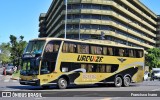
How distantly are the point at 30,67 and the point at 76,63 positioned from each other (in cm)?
366

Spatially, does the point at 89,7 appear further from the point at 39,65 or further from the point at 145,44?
the point at 39,65

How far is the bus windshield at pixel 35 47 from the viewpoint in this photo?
25219 mm

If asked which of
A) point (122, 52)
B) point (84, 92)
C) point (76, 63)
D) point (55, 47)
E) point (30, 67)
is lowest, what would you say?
point (84, 92)

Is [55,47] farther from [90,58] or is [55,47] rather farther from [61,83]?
[90,58]

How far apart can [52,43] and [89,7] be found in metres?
60.3

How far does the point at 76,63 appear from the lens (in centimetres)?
2719

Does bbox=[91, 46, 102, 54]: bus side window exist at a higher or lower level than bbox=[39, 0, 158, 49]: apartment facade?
lower

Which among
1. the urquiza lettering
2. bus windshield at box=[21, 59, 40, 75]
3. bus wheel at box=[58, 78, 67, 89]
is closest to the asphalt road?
bus wheel at box=[58, 78, 67, 89]

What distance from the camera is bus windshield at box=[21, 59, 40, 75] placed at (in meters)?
24.9

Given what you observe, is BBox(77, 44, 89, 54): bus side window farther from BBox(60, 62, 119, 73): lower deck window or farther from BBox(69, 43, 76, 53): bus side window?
BBox(60, 62, 119, 73): lower deck window

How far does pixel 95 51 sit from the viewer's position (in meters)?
28.7

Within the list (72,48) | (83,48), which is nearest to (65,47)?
(72,48)

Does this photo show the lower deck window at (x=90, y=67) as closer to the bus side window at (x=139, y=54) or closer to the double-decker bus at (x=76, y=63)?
the double-decker bus at (x=76, y=63)

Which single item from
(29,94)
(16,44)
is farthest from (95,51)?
(16,44)
